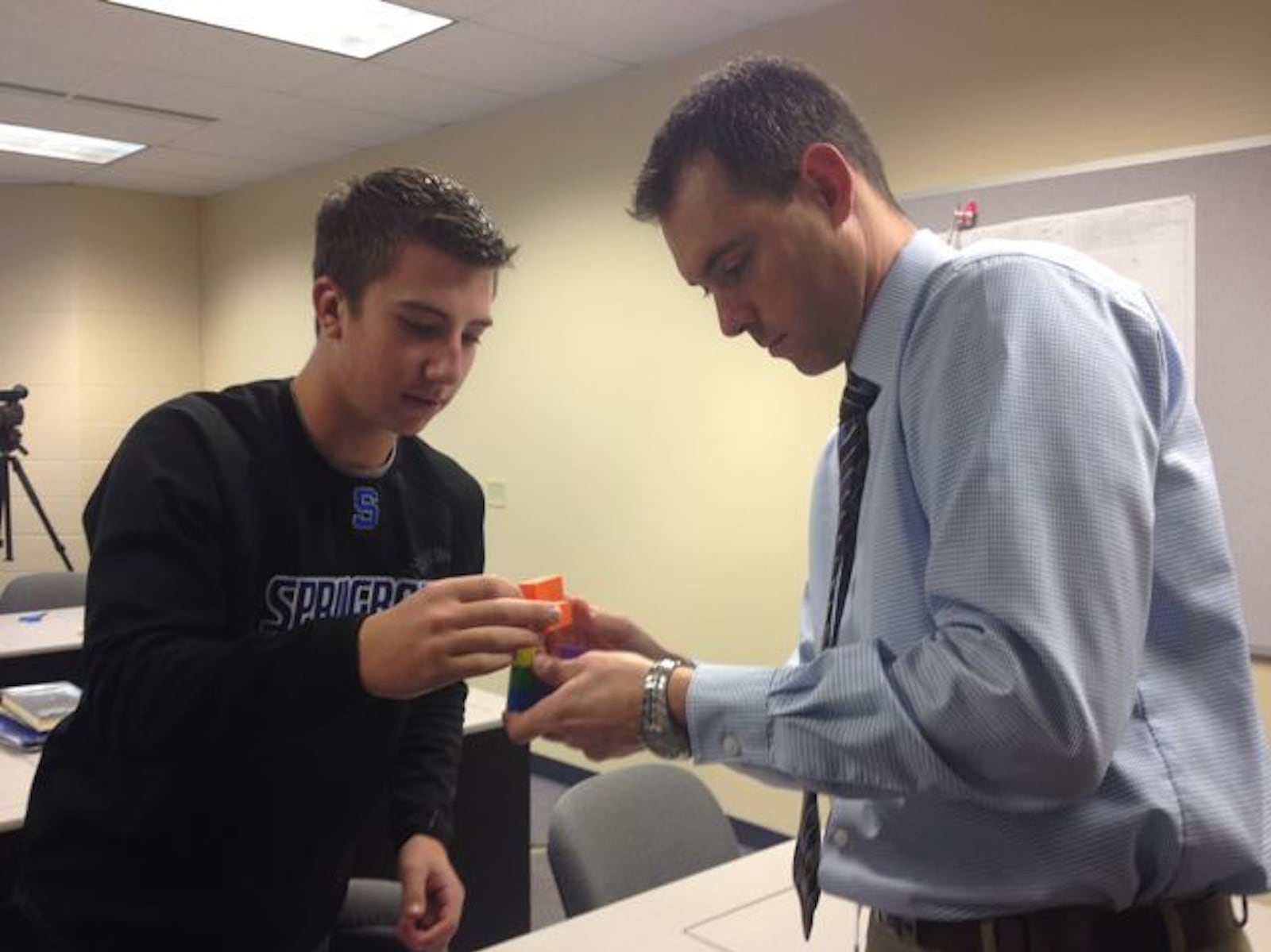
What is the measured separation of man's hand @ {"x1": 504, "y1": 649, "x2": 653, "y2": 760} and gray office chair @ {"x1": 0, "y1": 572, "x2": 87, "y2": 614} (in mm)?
4036

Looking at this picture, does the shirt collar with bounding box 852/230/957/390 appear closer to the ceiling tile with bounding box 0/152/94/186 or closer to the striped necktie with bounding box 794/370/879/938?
the striped necktie with bounding box 794/370/879/938

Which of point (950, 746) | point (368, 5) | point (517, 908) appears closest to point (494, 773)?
point (517, 908)

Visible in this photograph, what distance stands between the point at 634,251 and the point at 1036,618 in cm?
375

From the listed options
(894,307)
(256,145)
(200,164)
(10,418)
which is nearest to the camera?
(894,307)

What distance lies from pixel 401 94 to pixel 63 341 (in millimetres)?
3247

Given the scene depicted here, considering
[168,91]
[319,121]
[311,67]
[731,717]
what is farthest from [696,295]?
[731,717]

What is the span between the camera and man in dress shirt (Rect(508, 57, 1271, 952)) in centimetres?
87

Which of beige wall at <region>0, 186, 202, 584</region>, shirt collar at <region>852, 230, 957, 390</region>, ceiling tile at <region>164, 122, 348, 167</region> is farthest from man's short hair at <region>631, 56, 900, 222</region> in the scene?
beige wall at <region>0, 186, 202, 584</region>

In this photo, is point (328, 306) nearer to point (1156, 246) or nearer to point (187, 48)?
point (1156, 246)

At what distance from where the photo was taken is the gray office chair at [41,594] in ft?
14.8

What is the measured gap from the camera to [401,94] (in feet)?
15.9

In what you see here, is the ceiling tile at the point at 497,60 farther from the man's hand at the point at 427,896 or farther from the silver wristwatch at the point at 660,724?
the silver wristwatch at the point at 660,724

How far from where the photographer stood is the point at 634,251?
14.6ft

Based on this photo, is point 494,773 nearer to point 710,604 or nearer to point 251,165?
point 710,604
